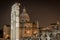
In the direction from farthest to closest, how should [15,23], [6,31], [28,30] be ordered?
[6,31]
[28,30]
[15,23]

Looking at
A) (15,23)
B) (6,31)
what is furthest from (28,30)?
(15,23)

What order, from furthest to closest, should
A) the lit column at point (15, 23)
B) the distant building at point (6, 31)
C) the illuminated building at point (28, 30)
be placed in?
the distant building at point (6, 31) → the lit column at point (15, 23) → the illuminated building at point (28, 30)

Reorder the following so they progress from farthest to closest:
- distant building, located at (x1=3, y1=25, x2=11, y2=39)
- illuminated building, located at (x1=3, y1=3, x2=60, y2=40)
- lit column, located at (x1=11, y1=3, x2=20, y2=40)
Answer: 1. distant building, located at (x1=3, y1=25, x2=11, y2=39)
2. lit column, located at (x1=11, y1=3, x2=20, y2=40)
3. illuminated building, located at (x1=3, y1=3, x2=60, y2=40)

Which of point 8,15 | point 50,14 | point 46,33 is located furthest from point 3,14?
point 46,33

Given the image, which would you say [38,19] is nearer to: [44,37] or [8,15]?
[8,15]

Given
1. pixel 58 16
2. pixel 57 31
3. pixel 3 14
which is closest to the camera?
pixel 57 31

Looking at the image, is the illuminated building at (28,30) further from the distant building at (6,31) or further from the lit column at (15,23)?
the distant building at (6,31)

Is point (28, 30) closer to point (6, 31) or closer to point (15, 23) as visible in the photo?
point (6, 31)

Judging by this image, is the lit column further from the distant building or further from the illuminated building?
the distant building

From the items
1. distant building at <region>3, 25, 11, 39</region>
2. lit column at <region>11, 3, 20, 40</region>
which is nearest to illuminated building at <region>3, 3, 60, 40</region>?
lit column at <region>11, 3, 20, 40</region>

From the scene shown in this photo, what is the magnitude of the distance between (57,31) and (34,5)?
5.40 meters

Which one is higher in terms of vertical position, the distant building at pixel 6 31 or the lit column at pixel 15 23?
the lit column at pixel 15 23

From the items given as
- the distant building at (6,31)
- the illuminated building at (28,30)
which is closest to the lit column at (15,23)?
the illuminated building at (28,30)

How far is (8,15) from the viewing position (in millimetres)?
11547
